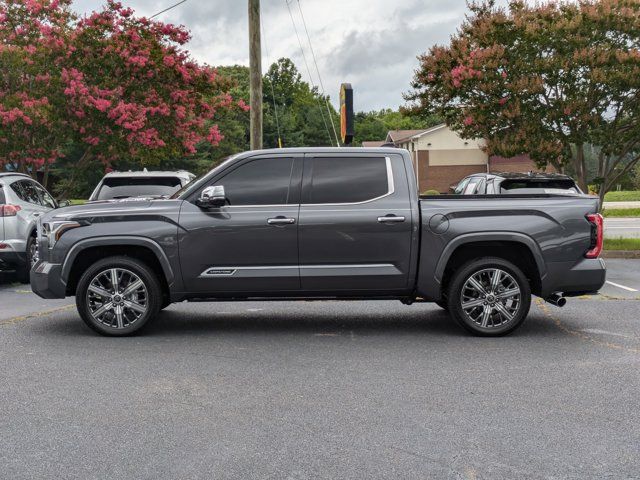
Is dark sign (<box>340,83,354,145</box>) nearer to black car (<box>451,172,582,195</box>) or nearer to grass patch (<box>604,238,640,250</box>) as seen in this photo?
black car (<box>451,172,582,195</box>)

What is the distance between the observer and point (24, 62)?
19844 mm

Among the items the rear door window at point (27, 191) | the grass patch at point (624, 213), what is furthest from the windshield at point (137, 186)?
the grass patch at point (624, 213)

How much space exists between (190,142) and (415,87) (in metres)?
7.78

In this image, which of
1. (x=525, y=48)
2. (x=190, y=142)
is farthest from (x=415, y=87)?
(x=190, y=142)

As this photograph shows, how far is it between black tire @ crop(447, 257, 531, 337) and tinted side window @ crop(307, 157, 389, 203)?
1.24 meters

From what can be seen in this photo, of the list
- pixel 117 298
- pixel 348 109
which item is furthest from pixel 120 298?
pixel 348 109

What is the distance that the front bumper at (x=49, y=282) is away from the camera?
8102 mm

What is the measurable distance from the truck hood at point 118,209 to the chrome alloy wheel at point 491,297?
125 inches

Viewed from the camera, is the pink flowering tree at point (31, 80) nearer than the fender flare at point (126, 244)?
No

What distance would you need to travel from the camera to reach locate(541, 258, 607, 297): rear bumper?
805 cm

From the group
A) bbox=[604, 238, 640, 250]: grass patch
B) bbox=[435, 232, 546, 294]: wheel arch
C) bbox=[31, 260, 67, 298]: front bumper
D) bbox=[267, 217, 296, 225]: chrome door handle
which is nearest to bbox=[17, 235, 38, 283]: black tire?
bbox=[31, 260, 67, 298]: front bumper

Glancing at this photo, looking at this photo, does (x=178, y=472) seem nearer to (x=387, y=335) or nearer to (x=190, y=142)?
(x=387, y=335)

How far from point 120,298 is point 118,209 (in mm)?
934

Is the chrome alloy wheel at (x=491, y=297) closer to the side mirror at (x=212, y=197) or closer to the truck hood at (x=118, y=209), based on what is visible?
the side mirror at (x=212, y=197)
